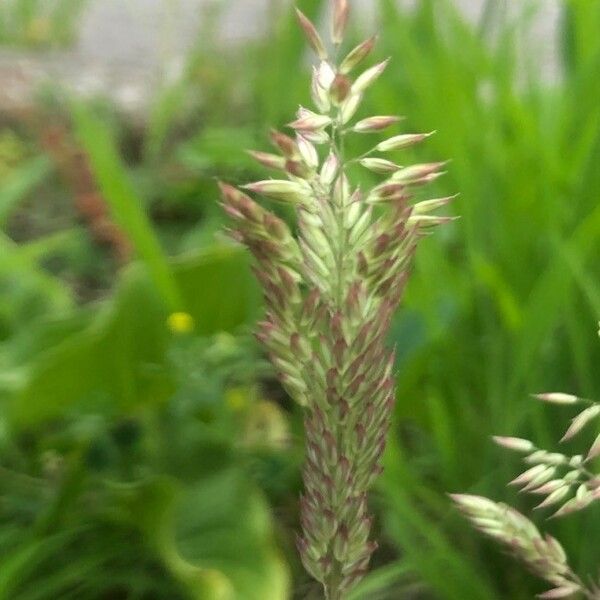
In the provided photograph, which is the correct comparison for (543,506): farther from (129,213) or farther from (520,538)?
(129,213)

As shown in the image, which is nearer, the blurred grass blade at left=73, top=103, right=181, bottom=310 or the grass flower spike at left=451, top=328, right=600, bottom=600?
the grass flower spike at left=451, top=328, right=600, bottom=600

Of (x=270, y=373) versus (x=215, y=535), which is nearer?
(x=215, y=535)

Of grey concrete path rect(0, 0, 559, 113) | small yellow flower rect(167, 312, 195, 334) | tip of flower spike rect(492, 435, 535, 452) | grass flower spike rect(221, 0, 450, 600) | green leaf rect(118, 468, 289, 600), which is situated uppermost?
grey concrete path rect(0, 0, 559, 113)

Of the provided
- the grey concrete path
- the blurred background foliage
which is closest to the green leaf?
the blurred background foliage

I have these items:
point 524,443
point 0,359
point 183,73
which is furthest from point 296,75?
point 524,443

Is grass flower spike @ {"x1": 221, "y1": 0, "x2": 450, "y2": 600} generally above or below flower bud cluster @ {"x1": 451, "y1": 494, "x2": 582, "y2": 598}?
above

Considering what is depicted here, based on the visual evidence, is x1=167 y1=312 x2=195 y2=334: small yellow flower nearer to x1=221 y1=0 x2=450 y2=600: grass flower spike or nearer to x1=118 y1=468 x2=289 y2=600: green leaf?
x1=118 y1=468 x2=289 y2=600: green leaf

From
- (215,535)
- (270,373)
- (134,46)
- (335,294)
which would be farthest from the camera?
(134,46)

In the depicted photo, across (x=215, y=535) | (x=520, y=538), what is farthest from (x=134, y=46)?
(x=520, y=538)
